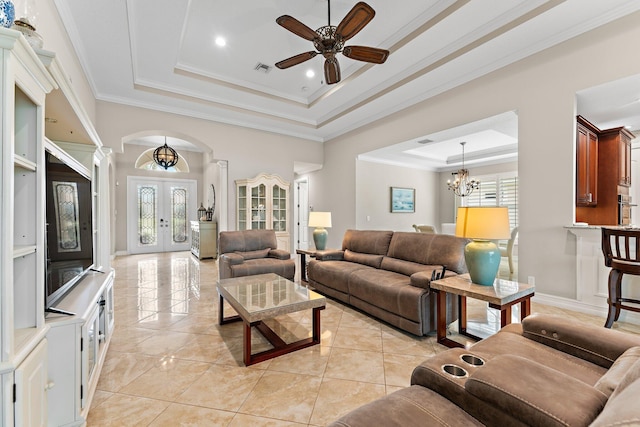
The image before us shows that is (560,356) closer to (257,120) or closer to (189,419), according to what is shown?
(189,419)

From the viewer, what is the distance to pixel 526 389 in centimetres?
89

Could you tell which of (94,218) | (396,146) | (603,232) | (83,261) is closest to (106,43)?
(94,218)

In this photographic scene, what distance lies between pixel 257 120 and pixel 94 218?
155 inches

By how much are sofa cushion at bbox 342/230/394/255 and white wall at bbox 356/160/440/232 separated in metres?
2.03

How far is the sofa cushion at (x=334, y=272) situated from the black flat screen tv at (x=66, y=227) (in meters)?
2.44

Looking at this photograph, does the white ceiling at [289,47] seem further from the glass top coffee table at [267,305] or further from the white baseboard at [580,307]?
the glass top coffee table at [267,305]

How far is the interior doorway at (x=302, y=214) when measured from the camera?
8.31 metres

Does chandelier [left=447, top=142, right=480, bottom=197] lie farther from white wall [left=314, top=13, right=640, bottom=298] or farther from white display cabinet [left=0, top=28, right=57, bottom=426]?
white display cabinet [left=0, top=28, right=57, bottom=426]

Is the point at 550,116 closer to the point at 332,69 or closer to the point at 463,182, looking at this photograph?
the point at 332,69

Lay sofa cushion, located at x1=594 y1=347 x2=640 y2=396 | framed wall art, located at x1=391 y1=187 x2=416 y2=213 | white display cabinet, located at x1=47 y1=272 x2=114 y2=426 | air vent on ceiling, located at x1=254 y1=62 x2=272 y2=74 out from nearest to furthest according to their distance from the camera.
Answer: sofa cushion, located at x1=594 y1=347 x2=640 y2=396, white display cabinet, located at x1=47 y1=272 x2=114 y2=426, air vent on ceiling, located at x1=254 y1=62 x2=272 y2=74, framed wall art, located at x1=391 y1=187 x2=416 y2=213

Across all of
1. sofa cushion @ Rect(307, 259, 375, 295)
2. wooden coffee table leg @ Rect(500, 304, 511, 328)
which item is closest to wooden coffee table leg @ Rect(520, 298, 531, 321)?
wooden coffee table leg @ Rect(500, 304, 511, 328)

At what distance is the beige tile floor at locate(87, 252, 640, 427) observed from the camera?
5.45 feet

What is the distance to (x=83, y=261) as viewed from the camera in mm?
2133

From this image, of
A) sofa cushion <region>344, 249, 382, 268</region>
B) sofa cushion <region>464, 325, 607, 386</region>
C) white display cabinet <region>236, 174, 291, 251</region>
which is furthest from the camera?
white display cabinet <region>236, 174, 291, 251</region>
